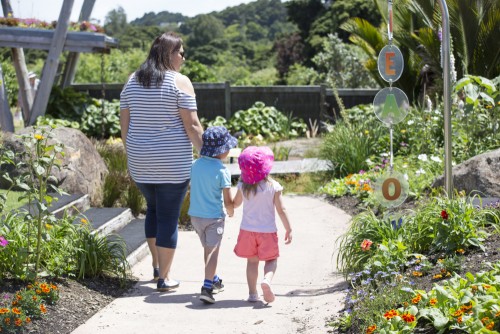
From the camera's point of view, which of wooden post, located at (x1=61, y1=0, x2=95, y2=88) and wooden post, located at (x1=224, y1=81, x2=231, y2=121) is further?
wooden post, located at (x1=224, y1=81, x2=231, y2=121)

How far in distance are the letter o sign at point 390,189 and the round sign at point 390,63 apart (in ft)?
2.65

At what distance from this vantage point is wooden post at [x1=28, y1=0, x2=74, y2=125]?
13.5 m

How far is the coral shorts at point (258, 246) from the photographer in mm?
5695

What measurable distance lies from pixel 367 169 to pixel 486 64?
4.23 m

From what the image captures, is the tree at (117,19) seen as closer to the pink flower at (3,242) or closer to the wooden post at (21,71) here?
the wooden post at (21,71)

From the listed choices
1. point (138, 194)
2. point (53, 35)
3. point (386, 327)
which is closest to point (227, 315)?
point (386, 327)

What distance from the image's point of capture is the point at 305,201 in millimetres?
10273

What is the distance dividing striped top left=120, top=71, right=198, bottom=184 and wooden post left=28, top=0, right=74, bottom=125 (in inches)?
319

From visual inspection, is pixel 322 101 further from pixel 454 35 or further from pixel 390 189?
pixel 390 189

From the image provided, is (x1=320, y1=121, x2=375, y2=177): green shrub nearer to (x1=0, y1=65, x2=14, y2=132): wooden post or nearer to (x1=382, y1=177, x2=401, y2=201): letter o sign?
(x1=382, y1=177, x2=401, y2=201): letter o sign

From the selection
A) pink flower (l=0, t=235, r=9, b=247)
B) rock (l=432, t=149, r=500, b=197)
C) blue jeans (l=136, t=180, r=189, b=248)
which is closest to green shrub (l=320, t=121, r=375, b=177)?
rock (l=432, t=149, r=500, b=197)

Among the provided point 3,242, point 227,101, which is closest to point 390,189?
point 3,242

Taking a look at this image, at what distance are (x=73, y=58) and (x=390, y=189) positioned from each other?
1117cm

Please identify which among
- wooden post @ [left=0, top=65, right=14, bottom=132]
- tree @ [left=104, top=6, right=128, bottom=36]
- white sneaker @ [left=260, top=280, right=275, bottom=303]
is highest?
tree @ [left=104, top=6, right=128, bottom=36]
